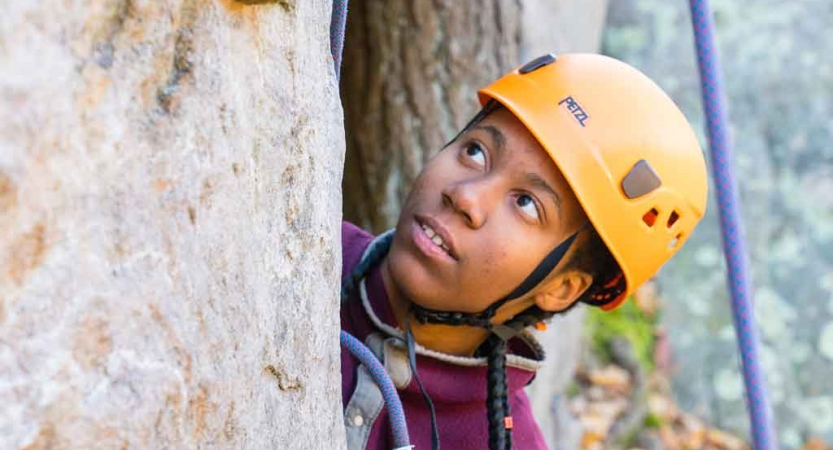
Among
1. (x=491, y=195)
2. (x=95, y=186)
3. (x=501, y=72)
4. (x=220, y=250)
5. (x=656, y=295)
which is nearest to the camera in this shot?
(x=95, y=186)

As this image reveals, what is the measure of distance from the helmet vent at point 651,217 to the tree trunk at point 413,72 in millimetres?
1167

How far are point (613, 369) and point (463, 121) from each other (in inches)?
80.4

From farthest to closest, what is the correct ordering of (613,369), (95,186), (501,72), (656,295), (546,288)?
(656,295) < (613,369) < (501,72) < (546,288) < (95,186)

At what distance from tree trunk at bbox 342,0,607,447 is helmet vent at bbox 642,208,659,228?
1.17 meters

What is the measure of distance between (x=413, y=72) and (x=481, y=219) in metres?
1.35

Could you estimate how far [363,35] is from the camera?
298 centimetres

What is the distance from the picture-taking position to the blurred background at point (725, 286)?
4.27 metres

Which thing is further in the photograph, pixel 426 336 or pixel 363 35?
pixel 363 35

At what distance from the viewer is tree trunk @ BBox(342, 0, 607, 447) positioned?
9.52ft

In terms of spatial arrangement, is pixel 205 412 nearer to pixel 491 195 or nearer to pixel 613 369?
pixel 491 195

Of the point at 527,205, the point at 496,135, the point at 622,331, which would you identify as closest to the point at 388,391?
A: the point at 527,205

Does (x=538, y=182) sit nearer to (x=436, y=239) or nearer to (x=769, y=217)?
(x=436, y=239)

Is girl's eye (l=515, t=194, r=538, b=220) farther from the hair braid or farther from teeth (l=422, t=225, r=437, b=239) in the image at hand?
the hair braid

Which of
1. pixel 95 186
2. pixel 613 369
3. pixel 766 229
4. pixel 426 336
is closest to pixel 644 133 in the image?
pixel 426 336
